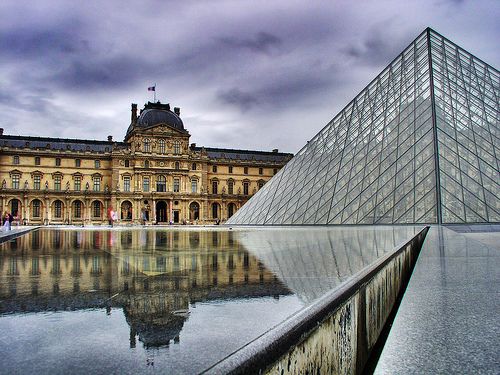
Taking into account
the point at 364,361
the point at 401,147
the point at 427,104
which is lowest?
the point at 364,361

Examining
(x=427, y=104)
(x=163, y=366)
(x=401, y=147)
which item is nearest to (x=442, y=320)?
(x=163, y=366)

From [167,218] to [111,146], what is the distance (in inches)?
Answer: 498

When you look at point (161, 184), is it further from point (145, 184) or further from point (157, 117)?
point (157, 117)

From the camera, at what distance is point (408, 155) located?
21.5 metres

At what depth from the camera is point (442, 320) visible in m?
2.87

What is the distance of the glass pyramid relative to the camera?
19.1 meters

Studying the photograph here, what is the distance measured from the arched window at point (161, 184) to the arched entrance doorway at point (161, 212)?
184 centimetres

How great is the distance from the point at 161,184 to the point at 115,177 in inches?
243

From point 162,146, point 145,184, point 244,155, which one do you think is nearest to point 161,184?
point 145,184

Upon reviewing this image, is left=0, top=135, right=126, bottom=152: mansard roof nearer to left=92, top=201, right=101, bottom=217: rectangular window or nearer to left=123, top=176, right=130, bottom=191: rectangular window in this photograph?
left=123, top=176, right=130, bottom=191: rectangular window

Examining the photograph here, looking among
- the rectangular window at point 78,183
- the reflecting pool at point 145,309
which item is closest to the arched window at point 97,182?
the rectangular window at point 78,183

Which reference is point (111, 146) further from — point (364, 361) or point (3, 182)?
point (364, 361)

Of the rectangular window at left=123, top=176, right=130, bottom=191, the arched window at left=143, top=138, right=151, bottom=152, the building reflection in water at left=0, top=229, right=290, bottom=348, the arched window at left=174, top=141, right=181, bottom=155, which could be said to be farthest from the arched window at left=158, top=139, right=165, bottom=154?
the building reflection in water at left=0, top=229, right=290, bottom=348

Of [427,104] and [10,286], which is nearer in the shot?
[10,286]
